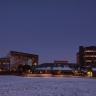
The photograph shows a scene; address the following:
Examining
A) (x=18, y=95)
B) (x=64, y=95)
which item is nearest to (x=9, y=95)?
(x=18, y=95)

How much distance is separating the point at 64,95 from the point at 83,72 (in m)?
142

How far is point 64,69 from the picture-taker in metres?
170

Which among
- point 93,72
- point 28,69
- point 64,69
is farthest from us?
point 28,69

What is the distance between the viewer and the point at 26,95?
31.4 metres

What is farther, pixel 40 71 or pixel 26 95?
pixel 40 71

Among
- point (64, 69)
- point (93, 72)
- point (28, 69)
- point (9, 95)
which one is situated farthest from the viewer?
point (28, 69)

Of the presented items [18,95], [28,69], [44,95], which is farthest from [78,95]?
[28,69]

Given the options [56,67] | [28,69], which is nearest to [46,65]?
[56,67]

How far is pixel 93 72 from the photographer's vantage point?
135 metres

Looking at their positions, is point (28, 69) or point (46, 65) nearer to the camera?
point (46, 65)

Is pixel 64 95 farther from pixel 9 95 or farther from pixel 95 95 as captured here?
pixel 9 95

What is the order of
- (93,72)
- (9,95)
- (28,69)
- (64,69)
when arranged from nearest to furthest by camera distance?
1. (9,95)
2. (93,72)
3. (64,69)
4. (28,69)

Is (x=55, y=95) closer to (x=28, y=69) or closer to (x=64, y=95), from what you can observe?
(x=64, y=95)

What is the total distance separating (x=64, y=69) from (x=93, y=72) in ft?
121
